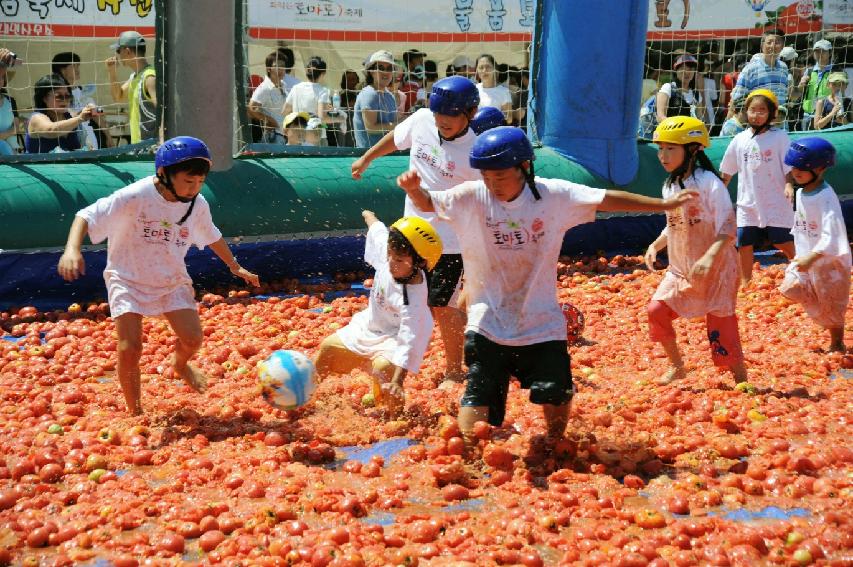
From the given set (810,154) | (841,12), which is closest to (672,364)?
(810,154)

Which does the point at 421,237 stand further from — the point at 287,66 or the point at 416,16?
the point at 416,16

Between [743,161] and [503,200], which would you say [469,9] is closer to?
[743,161]

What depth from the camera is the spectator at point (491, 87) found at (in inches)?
461

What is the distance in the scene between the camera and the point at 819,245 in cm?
727

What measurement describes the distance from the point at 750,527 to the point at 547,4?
290 inches

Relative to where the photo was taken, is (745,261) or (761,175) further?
(745,261)

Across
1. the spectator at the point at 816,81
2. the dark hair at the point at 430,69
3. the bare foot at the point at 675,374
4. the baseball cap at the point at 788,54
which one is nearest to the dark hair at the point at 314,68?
the dark hair at the point at 430,69

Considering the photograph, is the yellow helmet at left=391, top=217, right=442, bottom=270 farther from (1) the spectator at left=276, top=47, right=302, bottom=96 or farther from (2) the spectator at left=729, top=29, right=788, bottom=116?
(2) the spectator at left=729, top=29, right=788, bottom=116

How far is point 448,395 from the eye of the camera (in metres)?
6.43

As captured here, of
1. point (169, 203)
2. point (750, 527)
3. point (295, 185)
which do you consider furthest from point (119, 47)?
point (750, 527)

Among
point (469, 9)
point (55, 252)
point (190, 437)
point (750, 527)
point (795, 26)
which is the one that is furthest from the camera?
point (795, 26)

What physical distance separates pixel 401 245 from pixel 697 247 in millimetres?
1931

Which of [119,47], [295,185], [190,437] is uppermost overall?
[119,47]

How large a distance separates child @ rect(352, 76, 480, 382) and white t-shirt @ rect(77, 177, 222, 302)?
144cm
